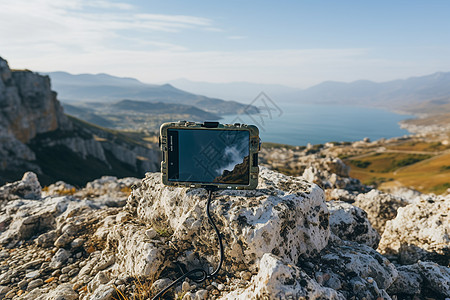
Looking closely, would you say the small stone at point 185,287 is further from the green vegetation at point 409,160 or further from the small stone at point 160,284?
the green vegetation at point 409,160

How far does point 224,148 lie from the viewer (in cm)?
412

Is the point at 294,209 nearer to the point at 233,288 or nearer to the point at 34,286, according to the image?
the point at 233,288

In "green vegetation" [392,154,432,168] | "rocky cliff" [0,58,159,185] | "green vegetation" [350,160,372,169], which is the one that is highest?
"rocky cliff" [0,58,159,185]

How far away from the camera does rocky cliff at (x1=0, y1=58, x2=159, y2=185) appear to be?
5375 centimetres

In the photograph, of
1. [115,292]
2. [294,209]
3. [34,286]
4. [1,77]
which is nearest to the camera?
[115,292]

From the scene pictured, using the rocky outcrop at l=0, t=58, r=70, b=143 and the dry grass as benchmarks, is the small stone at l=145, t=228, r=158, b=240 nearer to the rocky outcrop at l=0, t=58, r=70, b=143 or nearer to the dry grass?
the rocky outcrop at l=0, t=58, r=70, b=143

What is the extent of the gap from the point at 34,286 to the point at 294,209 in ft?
16.1

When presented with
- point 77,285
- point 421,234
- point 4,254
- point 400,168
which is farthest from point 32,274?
point 400,168

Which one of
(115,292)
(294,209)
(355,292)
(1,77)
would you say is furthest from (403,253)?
(1,77)

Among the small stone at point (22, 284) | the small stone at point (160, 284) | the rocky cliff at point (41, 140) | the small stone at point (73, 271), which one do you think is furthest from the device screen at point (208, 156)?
Answer: the rocky cliff at point (41, 140)

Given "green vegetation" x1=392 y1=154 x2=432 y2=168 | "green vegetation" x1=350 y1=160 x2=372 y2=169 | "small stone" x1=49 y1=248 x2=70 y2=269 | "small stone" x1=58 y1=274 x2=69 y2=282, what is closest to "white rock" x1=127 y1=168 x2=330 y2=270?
"small stone" x1=58 y1=274 x2=69 y2=282

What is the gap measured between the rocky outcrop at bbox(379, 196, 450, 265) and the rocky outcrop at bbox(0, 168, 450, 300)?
974 mm

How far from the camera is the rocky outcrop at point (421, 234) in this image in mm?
5309

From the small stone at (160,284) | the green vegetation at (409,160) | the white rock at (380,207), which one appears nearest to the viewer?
the small stone at (160,284)
